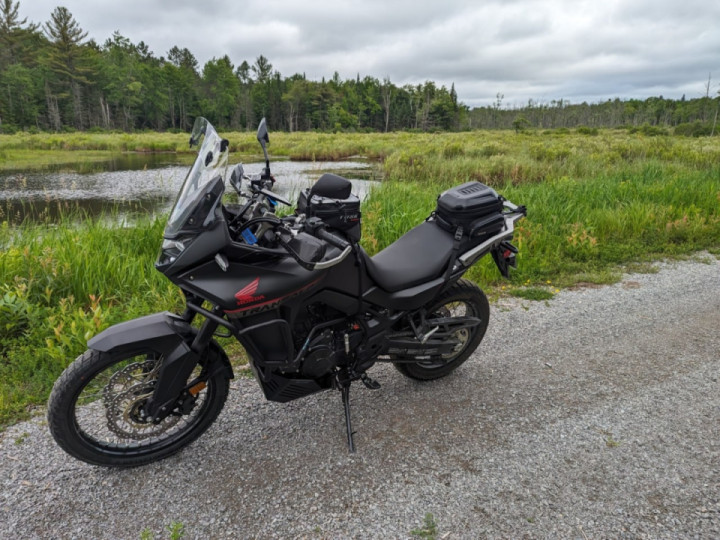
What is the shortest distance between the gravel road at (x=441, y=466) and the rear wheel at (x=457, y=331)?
113 mm

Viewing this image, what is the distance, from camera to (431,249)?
2889 millimetres

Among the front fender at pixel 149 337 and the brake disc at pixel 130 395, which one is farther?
the brake disc at pixel 130 395

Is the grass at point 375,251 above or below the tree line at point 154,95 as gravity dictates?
below

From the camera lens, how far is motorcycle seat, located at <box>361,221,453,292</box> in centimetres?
260

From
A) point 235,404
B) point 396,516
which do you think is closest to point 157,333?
point 235,404

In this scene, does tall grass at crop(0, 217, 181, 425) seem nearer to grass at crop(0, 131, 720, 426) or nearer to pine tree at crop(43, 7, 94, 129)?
grass at crop(0, 131, 720, 426)

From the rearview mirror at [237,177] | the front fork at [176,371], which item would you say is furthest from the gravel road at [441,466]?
the rearview mirror at [237,177]

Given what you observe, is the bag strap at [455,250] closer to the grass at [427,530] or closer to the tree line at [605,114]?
the grass at [427,530]

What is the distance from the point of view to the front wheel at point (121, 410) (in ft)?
7.04

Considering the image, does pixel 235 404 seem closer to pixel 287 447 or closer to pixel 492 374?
pixel 287 447

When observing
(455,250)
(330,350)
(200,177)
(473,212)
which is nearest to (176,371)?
(330,350)

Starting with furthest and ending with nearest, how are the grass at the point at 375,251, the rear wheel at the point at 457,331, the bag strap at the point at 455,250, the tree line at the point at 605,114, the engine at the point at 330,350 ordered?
the tree line at the point at 605,114 < the grass at the point at 375,251 < the rear wheel at the point at 457,331 < the bag strap at the point at 455,250 < the engine at the point at 330,350

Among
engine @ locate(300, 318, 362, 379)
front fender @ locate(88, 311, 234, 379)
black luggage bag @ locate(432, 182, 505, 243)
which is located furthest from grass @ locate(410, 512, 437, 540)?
black luggage bag @ locate(432, 182, 505, 243)

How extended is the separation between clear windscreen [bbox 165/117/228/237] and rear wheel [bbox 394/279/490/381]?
1619 millimetres
